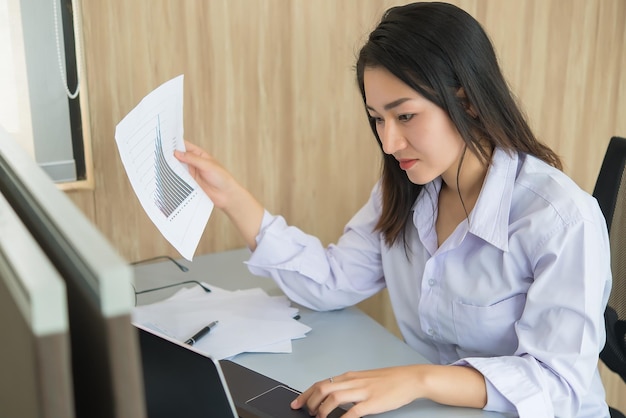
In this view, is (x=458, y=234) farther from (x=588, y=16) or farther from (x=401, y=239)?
(x=588, y=16)

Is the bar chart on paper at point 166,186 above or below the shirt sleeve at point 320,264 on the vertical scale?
above

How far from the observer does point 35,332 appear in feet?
1.23

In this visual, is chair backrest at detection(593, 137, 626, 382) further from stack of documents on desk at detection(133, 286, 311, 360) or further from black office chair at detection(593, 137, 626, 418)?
stack of documents on desk at detection(133, 286, 311, 360)

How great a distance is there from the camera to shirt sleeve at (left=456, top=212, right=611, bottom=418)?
0.91 metres

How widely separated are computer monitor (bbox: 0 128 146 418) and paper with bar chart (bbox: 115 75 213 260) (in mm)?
438

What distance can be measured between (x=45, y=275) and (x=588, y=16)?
1.89 meters

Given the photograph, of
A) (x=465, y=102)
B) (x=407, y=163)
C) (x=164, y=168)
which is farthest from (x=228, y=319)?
(x=465, y=102)

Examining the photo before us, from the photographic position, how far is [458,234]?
3.64ft

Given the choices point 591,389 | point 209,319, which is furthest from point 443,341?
point 209,319

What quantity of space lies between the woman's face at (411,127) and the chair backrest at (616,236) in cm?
38

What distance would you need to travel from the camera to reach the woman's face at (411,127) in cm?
104

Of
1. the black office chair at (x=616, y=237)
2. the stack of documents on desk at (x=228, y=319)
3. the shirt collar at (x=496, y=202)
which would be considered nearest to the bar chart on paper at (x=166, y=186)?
the stack of documents on desk at (x=228, y=319)

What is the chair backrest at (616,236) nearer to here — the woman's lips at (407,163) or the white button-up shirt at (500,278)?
the white button-up shirt at (500,278)

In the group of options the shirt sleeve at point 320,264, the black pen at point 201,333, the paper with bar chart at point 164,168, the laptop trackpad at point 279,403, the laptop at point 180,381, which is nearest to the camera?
the laptop at point 180,381
